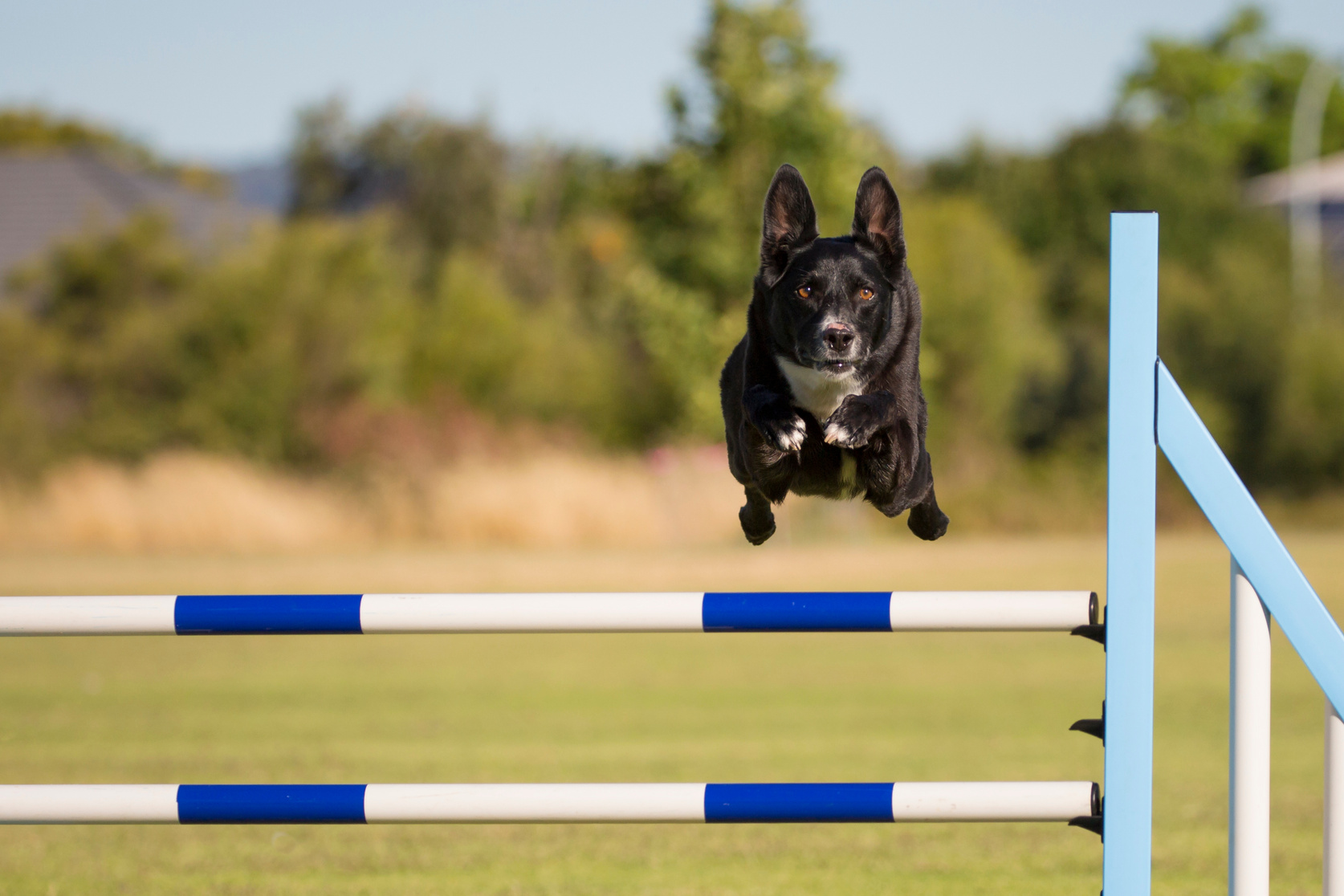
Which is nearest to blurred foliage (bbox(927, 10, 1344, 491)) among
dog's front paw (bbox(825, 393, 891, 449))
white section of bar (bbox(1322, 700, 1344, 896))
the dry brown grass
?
the dry brown grass

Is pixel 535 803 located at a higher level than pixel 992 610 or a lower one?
lower

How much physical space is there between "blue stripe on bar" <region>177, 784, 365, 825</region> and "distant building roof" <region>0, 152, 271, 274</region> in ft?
119

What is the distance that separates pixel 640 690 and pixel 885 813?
915cm

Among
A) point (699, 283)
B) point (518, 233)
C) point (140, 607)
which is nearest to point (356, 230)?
point (518, 233)

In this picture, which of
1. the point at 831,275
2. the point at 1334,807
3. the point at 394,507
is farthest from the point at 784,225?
the point at 394,507

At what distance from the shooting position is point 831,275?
2.40 meters

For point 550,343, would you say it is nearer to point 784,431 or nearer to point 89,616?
point 89,616

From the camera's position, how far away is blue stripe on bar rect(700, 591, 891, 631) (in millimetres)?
2713

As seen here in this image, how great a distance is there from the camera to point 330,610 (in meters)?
2.86

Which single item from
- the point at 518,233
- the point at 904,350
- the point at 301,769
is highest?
the point at 518,233

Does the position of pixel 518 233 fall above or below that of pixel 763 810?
above

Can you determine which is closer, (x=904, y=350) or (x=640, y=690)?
(x=904, y=350)

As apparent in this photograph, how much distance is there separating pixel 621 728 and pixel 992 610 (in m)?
7.14

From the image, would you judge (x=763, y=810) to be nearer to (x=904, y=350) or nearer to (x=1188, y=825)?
(x=904, y=350)
